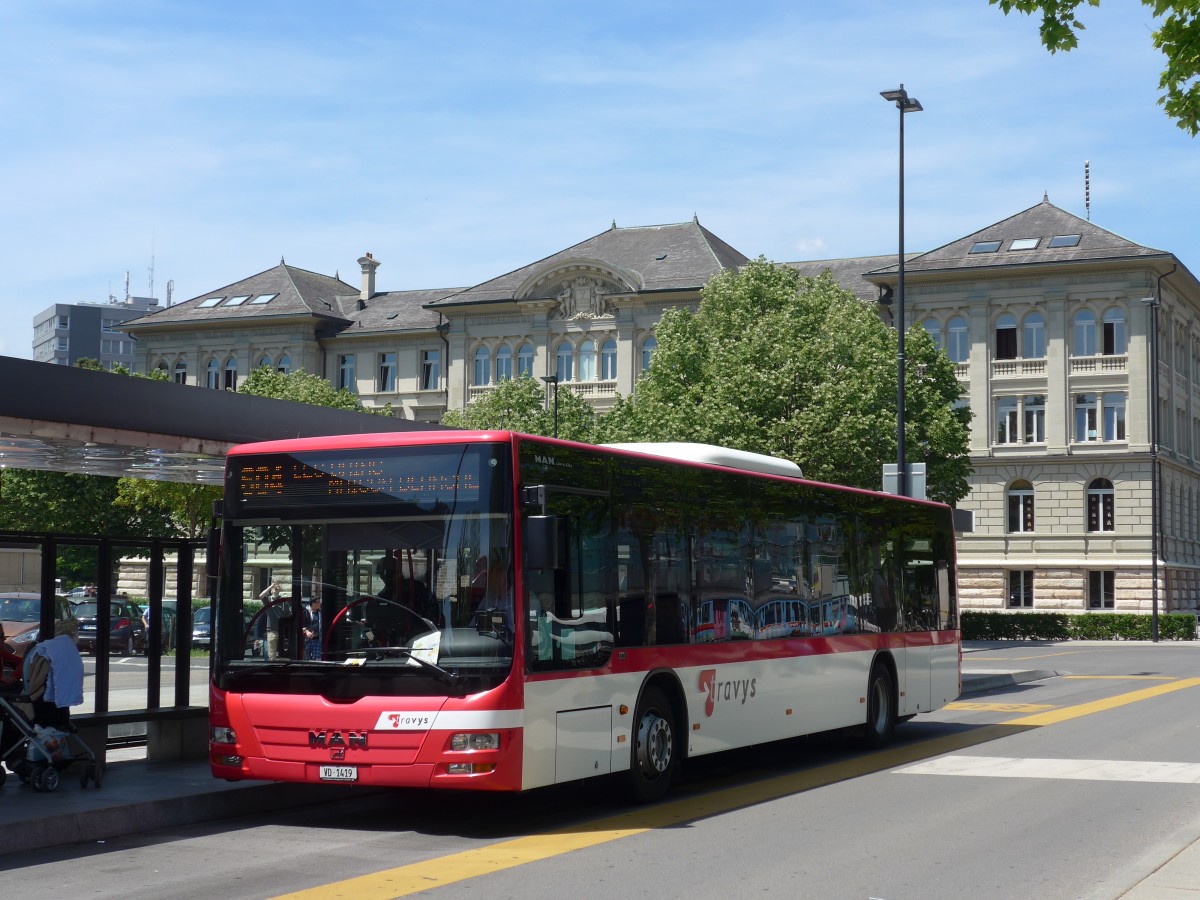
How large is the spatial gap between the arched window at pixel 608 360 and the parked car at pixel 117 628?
200 feet

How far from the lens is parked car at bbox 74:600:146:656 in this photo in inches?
527

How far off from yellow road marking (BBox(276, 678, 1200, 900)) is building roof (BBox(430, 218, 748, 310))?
184ft

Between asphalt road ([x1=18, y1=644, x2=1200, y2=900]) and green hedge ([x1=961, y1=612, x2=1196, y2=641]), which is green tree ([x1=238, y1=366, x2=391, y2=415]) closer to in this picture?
green hedge ([x1=961, y1=612, x2=1196, y2=641])

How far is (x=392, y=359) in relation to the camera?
8144 cm

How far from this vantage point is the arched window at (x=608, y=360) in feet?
245

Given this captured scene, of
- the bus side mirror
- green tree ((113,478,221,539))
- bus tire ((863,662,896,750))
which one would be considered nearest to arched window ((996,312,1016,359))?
green tree ((113,478,221,539))

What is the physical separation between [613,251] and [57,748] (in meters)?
67.4

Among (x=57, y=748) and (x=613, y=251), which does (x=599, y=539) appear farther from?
(x=613, y=251)

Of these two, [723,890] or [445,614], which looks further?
[445,614]

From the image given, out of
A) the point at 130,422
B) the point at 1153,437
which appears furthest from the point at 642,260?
the point at 130,422

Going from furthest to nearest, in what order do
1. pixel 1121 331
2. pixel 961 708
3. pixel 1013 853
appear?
pixel 1121 331 → pixel 961 708 → pixel 1013 853

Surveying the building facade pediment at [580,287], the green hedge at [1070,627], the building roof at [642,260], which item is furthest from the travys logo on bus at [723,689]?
the building facade pediment at [580,287]

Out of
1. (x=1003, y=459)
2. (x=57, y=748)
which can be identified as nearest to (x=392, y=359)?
(x=1003, y=459)

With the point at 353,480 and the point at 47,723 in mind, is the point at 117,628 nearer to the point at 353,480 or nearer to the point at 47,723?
the point at 47,723
